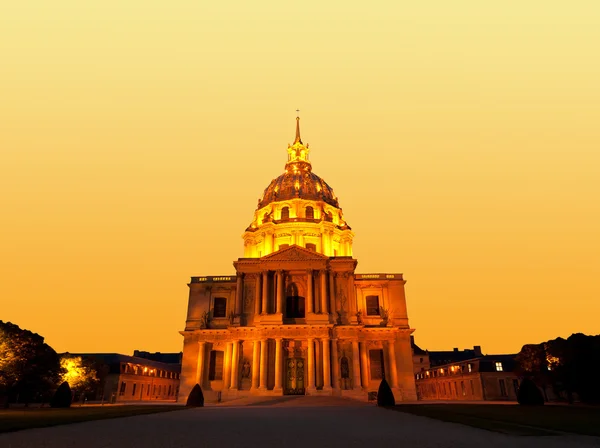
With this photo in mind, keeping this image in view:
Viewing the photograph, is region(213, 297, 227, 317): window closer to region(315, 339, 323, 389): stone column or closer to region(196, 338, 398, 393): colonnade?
region(196, 338, 398, 393): colonnade

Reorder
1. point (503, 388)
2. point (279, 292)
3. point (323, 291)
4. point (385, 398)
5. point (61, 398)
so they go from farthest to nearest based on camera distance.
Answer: point (503, 388)
point (279, 292)
point (323, 291)
point (385, 398)
point (61, 398)

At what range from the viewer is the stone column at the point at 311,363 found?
45662 millimetres

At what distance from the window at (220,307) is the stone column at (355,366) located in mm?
18508

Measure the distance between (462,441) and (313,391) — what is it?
3658 cm

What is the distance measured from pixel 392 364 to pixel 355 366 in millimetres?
5541

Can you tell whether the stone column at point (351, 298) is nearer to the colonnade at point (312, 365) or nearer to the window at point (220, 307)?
the colonnade at point (312, 365)

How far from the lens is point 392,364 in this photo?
51125 millimetres

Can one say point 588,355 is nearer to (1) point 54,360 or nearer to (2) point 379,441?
A: (2) point 379,441

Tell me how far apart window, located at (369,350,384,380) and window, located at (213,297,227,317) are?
20.7 meters

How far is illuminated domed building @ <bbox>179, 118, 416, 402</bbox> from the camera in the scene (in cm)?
4856

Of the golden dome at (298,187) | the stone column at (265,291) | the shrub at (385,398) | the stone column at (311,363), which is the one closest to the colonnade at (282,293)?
the stone column at (265,291)

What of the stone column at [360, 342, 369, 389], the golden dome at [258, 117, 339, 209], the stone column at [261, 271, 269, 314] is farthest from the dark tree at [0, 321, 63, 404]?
the golden dome at [258, 117, 339, 209]

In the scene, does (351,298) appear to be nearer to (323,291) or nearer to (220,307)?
(323,291)

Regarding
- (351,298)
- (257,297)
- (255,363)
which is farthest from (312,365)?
(257,297)
